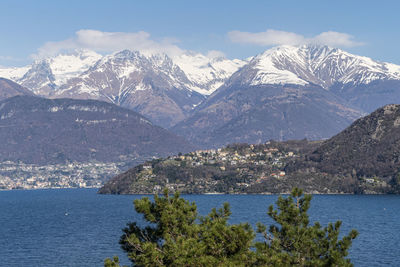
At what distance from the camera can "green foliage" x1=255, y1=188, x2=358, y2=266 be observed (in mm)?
58031

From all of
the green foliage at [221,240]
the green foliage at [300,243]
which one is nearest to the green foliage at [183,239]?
the green foliage at [221,240]

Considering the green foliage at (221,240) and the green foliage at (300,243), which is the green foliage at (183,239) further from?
the green foliage at (300,243)

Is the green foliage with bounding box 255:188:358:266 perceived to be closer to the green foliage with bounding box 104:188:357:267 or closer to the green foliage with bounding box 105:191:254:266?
the green foliage with bounding box 104:188:357:267

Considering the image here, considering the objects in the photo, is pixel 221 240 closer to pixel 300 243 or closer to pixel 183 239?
pixel 183 239

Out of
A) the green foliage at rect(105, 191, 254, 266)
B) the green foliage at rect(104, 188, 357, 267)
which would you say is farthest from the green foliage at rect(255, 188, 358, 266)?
the green foliage at rect(105, 191, 254, 266)

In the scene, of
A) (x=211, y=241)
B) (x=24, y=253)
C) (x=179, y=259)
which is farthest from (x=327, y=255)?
(x=24, y=253)

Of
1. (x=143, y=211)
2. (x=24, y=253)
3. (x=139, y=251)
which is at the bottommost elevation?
(x=24, y=253)

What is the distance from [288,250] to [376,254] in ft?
238

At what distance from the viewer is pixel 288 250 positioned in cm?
6500

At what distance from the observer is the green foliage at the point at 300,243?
190ft

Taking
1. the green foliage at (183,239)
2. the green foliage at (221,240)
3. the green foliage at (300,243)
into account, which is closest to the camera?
the green foliage at (183,239)

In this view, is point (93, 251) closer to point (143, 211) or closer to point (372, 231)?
point (372, 231)

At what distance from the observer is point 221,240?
2269 inches

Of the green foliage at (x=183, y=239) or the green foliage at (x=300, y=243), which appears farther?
the green foliage at (x=300, y=243)
